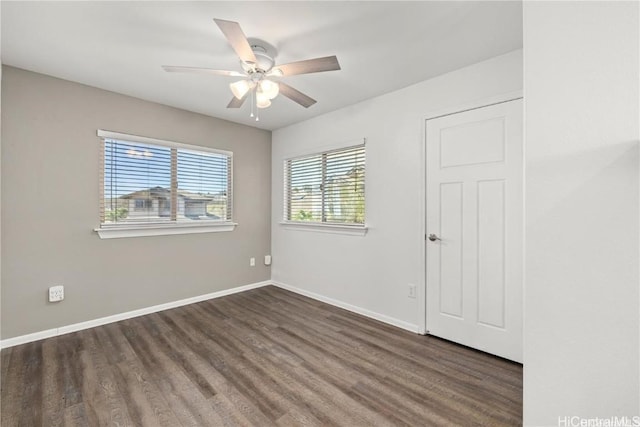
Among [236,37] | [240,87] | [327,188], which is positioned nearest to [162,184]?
[240,87]

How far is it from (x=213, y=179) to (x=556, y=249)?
146 inches

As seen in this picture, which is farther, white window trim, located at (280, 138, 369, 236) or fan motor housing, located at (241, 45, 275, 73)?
white window trim, located at (280, 138, 369, 236)

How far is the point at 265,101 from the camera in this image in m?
2.25

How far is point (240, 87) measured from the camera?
6.88 feet

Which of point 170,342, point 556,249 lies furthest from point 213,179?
point 556,249

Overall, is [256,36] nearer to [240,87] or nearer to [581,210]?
[240,87]

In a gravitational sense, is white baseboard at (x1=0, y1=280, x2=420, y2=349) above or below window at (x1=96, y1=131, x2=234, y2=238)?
below

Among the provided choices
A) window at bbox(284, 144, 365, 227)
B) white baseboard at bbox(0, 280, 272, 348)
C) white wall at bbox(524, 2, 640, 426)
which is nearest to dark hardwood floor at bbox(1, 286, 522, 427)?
white baseboard at bbox(0, 280, 272, 348)

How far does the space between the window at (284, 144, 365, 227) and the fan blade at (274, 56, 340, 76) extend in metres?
1.44

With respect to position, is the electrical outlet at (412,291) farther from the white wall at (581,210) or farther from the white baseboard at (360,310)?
the white wall at (581,210)

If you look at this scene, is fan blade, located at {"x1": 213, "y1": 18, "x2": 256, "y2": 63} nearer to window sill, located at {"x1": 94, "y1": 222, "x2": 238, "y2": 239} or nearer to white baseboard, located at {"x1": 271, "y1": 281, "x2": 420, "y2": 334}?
window sill, located at {"x1": 94, "y1": 222, "x2": 238, "y2": 239}

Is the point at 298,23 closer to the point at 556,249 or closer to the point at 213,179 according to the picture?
the point at 556,249

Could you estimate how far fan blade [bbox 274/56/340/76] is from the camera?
1.78 meters

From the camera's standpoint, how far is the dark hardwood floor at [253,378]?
1.64 m
